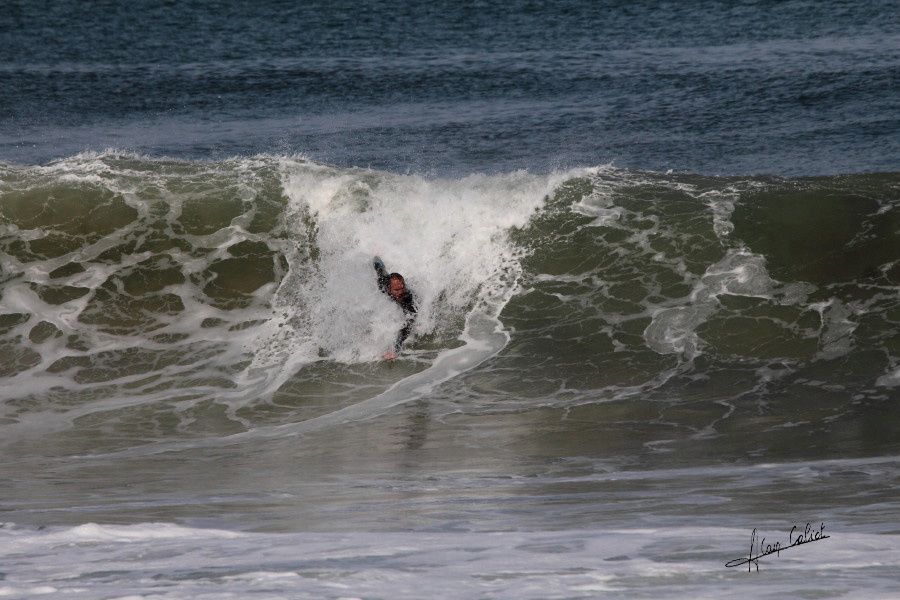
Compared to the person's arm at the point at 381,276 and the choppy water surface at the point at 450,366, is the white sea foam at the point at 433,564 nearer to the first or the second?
the choppy water surface at the point at 450,366

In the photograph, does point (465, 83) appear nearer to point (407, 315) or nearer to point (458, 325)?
point (458, 325)

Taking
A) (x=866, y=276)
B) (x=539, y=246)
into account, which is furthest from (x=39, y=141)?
(x=866, y=276)

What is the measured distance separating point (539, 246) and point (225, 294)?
3786 mm

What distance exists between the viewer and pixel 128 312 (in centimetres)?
1379

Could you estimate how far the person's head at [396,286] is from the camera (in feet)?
42.7

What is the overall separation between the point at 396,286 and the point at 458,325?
833mm

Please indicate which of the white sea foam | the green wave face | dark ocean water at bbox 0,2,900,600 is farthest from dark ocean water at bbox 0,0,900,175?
the white sea foam

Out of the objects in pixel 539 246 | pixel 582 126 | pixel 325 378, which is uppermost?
pixel 582 126

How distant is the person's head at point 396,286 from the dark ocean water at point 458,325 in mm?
264

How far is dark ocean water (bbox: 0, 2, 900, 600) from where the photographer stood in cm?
632

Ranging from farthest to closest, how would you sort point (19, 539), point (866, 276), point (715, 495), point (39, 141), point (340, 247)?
point (39, 141), point (340, 247), point (866, 276), point (715, 495), point (19, 539)

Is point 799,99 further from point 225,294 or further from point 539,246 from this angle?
point 225,294

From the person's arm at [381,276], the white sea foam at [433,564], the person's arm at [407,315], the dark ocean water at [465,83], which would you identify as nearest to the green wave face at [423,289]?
the person's arm at [407,315]

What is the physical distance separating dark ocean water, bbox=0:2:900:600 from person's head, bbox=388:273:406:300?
0.26m
